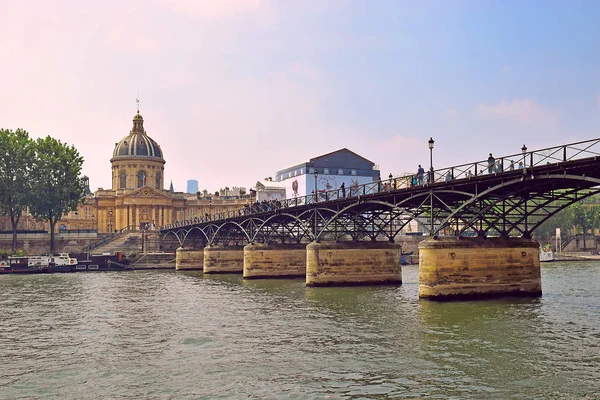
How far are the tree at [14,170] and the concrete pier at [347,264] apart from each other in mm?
64753

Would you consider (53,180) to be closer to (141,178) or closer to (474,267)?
(141,178)

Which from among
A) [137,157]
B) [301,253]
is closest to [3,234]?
[137,157]

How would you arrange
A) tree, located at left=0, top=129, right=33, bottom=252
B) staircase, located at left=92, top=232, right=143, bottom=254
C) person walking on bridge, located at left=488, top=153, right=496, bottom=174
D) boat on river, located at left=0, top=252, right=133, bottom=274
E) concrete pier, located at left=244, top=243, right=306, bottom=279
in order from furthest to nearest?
1. staircase, located at left=92, top=232, right=143, bottom=254
2. tree, located at left=0, top=129, right=33, bottom=252
3. boat on river, located at left=0, top=252, right=133, bottom=274
4. concrete pier, located at left=244, top=243, right=306, bottom=279
5. person walking on bridge, located at left=488, top=153, right=496, bottom=174

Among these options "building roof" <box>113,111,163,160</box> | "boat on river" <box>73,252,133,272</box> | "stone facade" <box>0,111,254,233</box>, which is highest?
"building roof" <box>113,111,163,160</box>

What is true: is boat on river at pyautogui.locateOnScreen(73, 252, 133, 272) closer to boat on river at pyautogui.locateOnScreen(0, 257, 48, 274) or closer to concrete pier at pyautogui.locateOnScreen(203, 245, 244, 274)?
boat on river at pyautogui.locateOnScreen(0, 257, 48, 274)

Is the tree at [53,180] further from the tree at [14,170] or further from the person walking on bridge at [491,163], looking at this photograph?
the person walking on bridge at [491,163]

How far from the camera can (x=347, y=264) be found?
53.5m

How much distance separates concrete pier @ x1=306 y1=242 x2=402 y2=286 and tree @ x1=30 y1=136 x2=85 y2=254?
64.4 metres

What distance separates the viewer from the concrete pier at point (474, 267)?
3925cm

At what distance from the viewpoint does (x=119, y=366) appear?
2369 cm

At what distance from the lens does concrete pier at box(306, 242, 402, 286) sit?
5322 centimetres

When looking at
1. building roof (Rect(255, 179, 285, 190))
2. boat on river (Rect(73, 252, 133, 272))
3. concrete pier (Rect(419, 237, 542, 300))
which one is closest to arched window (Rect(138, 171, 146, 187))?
building roof (Rect(255, 179, 285, 190))

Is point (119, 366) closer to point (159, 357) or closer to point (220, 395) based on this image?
point (159, 357)

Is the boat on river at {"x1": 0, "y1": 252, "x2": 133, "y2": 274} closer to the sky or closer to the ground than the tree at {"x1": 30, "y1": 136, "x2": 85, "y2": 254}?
closer to the ground
